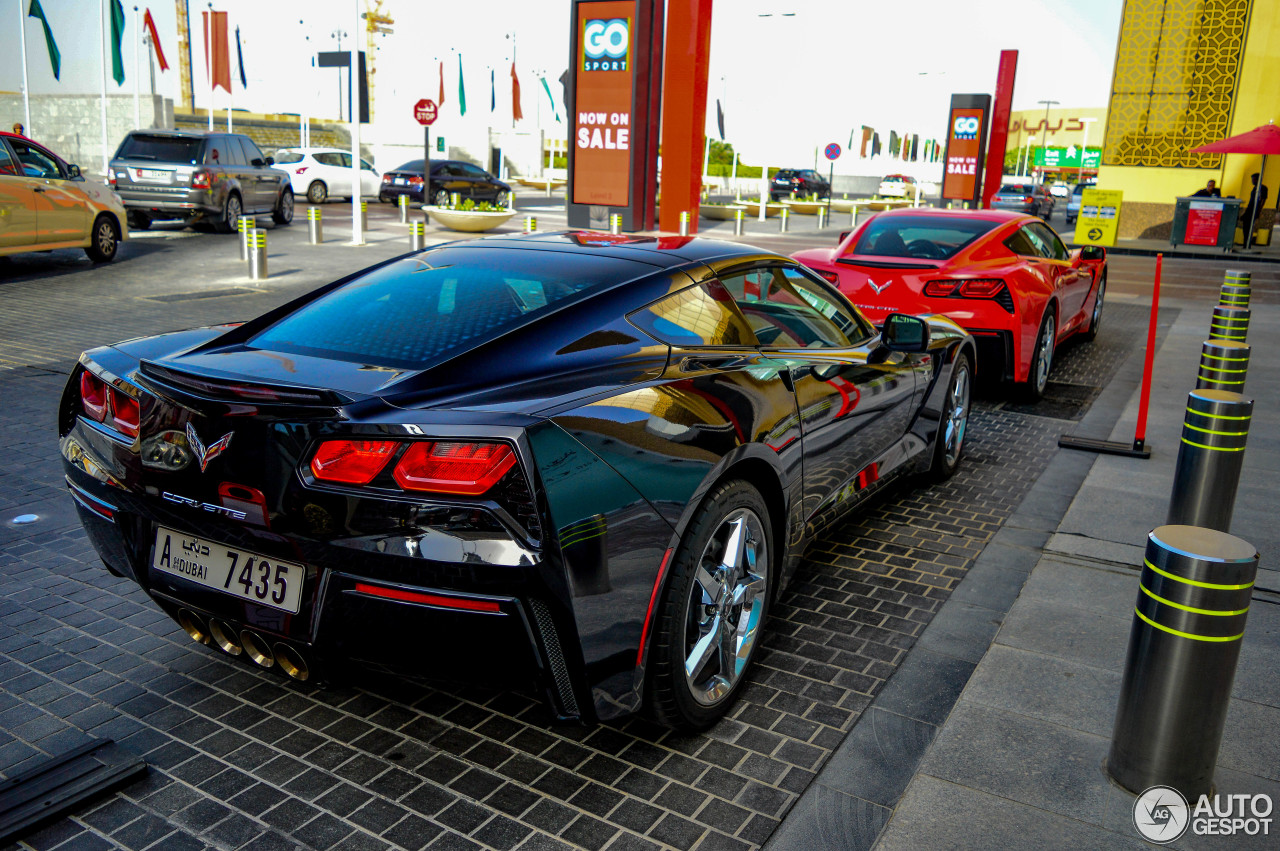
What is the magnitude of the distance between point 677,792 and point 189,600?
152 cm

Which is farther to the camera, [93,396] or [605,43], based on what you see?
[605,43]

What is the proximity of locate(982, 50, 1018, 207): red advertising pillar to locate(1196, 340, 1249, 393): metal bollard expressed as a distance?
36399 mm

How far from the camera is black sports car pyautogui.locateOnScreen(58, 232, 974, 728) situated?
97.3 inches

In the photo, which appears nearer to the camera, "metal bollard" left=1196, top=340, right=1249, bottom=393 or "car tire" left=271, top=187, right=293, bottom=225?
"metal bollard" left=1196, top=340, right=1249, bottom=393

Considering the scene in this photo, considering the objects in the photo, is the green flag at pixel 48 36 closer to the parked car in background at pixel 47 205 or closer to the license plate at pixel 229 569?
the parked car in background at pixel 47 205

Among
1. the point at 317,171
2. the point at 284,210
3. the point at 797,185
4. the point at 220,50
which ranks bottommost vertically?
the point at 284,210

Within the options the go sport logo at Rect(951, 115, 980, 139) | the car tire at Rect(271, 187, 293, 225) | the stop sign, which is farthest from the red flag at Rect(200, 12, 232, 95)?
the go sport logo at Rect(951, 115, 980, 139)

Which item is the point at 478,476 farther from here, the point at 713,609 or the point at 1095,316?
the point at 1095,316

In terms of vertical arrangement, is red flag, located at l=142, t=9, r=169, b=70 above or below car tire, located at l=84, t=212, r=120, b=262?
above

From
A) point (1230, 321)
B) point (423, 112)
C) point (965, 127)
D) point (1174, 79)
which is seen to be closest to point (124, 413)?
point (1230, 321)

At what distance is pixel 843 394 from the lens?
4.08 meters

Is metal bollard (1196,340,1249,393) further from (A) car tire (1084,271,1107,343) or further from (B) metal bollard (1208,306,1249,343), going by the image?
(A) car tire (1084,271,1107,343)

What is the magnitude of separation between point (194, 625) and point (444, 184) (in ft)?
101

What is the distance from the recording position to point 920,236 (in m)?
8.38
